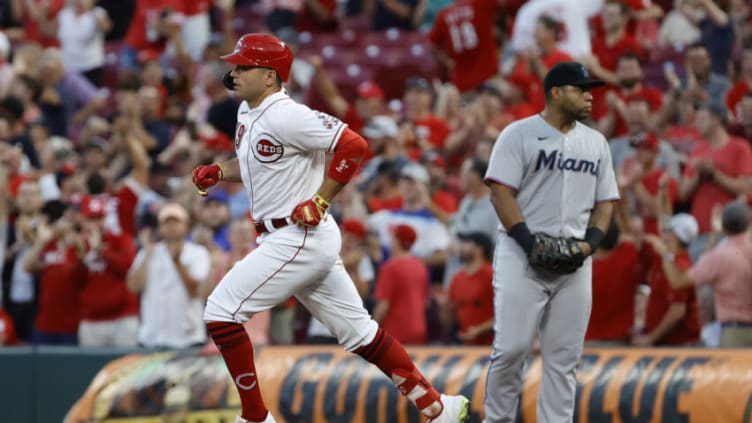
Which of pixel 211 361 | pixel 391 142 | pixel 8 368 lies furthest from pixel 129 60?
pixel 211 361

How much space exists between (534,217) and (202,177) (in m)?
1.72

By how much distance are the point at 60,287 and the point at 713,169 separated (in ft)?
17.5

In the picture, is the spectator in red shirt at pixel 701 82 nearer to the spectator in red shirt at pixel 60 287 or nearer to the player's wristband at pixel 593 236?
the player's wristband at pixel 593 236

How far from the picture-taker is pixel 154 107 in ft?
47.4

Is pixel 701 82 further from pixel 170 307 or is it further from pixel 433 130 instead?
pixel 170 307

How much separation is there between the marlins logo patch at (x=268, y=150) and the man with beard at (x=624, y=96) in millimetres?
5280

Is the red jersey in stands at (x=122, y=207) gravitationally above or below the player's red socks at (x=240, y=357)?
below

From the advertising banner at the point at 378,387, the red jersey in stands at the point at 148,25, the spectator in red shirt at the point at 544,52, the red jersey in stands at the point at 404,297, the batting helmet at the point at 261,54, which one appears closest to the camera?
the batting helmet at the point at 261,54

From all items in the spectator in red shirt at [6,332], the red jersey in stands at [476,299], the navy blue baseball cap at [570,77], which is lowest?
the spectator in red shirt at [6,332]

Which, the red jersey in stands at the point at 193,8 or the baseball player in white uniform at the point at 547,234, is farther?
the red jersey in stands at the point at 193,8

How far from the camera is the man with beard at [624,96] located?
11.5m

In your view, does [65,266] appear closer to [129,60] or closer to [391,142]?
[391,142]

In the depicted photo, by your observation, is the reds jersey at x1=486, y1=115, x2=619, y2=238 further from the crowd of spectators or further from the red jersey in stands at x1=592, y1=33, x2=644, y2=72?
the red jersey in stands at x1=592, y1=33, x2=644, y2=72

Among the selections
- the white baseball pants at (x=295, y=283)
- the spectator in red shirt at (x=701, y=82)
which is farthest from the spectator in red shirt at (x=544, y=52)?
the white baseball pants at (x=295, y=283)
